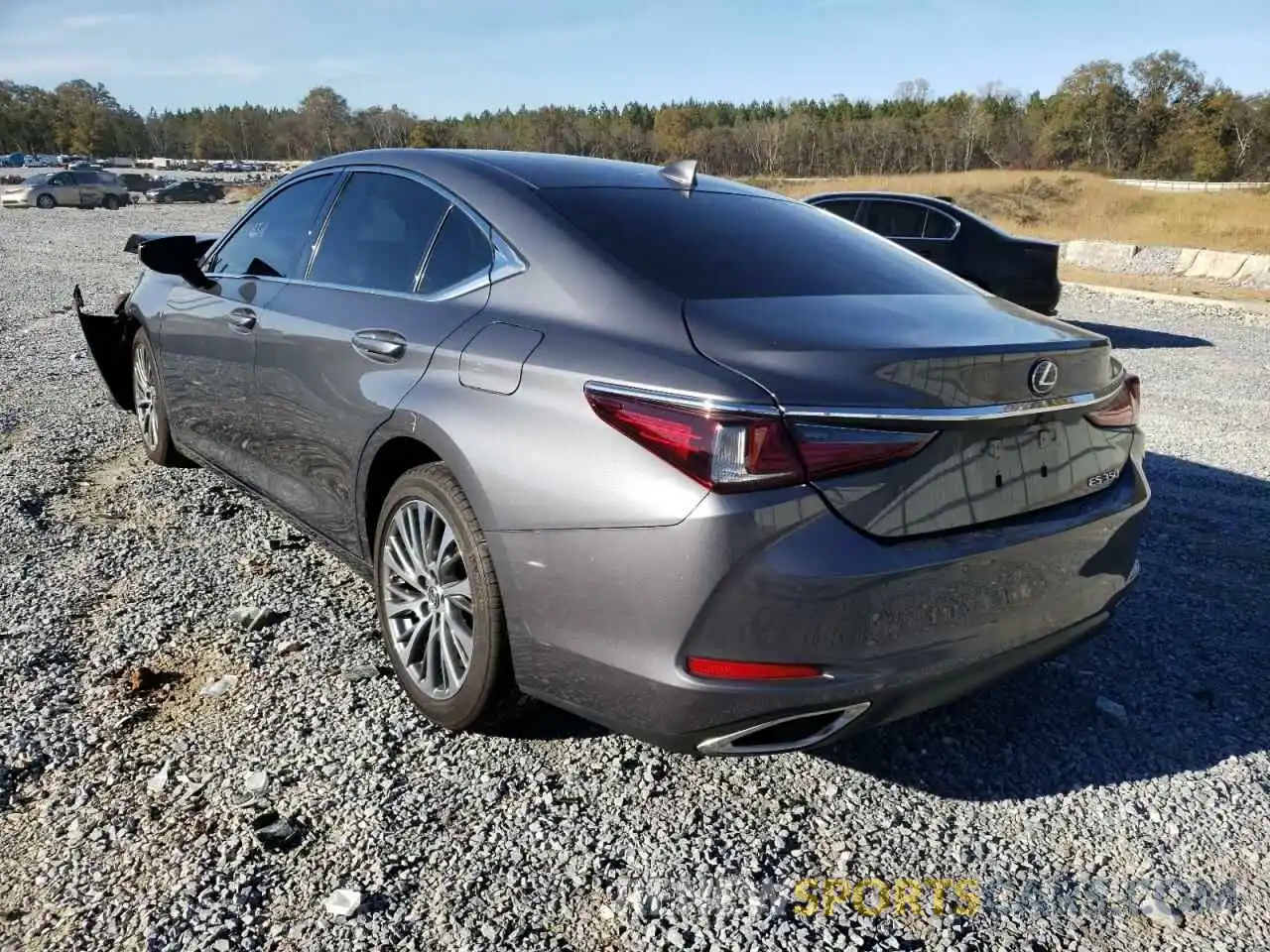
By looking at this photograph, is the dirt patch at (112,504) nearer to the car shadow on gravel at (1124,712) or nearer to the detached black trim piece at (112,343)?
the detached black trim piece at (112,343)

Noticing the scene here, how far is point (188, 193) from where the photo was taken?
45344mm

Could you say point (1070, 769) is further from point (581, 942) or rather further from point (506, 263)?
point (506, 263)

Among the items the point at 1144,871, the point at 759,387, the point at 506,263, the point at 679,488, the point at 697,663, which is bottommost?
the point at 1144,871

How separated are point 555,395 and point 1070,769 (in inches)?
69.2

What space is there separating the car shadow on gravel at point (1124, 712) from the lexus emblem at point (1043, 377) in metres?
0.74

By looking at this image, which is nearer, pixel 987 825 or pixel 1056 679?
pixel 987 825

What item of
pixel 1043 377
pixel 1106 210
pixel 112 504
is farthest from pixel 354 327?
pixel 1106 210

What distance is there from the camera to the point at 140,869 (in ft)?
7.18

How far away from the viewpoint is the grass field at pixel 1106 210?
27312mm

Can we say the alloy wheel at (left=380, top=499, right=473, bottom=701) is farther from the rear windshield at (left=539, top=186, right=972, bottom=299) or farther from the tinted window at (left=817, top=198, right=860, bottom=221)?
the tinted window at (left=817, top=198, right=860, bottom=221)

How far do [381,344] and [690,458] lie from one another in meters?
1.26

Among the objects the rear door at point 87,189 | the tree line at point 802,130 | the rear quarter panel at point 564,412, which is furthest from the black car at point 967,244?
the tree line at point 802,130

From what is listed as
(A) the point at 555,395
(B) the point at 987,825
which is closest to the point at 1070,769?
(B) the point at 987,825

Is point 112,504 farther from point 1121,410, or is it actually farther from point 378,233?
point 1121,410
